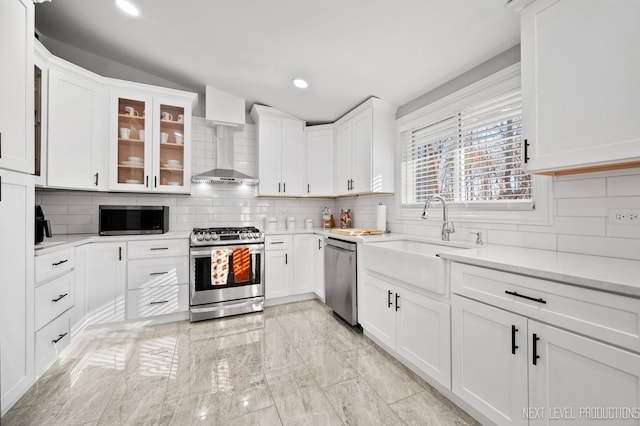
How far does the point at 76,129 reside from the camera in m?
2.54

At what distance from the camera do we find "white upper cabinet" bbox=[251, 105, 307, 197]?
354cm

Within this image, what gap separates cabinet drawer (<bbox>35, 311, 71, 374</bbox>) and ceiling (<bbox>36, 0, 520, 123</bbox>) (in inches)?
105

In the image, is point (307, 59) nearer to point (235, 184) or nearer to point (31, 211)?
point (235, 184)

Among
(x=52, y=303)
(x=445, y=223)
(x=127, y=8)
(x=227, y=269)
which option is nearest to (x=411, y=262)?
(x=445, y=223)

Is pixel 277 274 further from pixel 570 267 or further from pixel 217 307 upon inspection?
pixel 570 267

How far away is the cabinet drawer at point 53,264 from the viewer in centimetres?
182

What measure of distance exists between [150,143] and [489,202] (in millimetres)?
3509

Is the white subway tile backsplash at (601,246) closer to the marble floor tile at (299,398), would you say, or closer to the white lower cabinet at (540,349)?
the white lower cabinet at (540,349)

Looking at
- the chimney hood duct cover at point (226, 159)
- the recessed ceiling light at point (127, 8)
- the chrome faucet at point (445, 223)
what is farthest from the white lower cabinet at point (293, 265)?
the recessed ceiling light at point (127, 8)

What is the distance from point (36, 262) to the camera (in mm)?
1784

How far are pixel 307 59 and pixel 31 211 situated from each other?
246cm

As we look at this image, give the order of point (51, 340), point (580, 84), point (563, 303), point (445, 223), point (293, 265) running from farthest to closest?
point (293, 265) < point (445, 223) < point (51, 340) < point (580, 84) < point (563, 303)

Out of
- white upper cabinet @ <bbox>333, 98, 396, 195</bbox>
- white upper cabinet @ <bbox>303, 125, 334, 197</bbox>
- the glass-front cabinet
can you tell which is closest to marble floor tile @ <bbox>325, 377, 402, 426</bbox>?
white upper cabinet @ <bbox>333, 98, 396, 195</bbox>

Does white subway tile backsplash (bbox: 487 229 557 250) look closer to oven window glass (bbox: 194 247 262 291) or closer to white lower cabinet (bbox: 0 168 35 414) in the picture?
oven window glass (bbox: 194 247 262 291)
